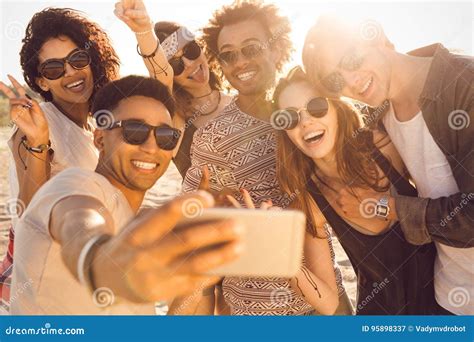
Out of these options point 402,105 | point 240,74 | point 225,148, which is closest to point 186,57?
point 240,74

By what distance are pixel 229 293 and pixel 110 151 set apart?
98 centimetres

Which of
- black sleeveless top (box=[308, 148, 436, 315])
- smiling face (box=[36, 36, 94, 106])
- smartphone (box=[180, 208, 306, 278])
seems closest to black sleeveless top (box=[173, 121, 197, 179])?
smiling face (box=[36, 36, 94, 106])

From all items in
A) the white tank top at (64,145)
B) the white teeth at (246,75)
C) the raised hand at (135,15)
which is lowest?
the white tank top at (64,145)

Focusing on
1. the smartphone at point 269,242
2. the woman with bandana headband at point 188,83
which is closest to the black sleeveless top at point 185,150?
the woman with bandana headband at point 188,83

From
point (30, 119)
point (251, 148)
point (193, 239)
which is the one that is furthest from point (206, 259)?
point (30, 119)

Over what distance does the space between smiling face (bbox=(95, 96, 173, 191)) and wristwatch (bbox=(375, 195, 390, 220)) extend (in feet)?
2.94

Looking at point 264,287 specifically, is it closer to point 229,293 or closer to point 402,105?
point 229,293

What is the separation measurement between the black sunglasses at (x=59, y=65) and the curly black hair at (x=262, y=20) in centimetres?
64

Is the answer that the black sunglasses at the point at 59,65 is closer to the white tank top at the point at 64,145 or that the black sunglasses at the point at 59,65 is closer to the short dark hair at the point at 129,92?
the white tank top at the point at 64,145

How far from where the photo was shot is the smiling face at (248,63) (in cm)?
266

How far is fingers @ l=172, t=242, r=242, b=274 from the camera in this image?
1139 millimetres

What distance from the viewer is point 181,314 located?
277cm

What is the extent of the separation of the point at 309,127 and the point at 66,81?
1.16 metres

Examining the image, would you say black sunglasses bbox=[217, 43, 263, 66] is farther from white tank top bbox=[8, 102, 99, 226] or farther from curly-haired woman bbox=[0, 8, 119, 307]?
white tank top bbox=[8, 102, 99, 226]
